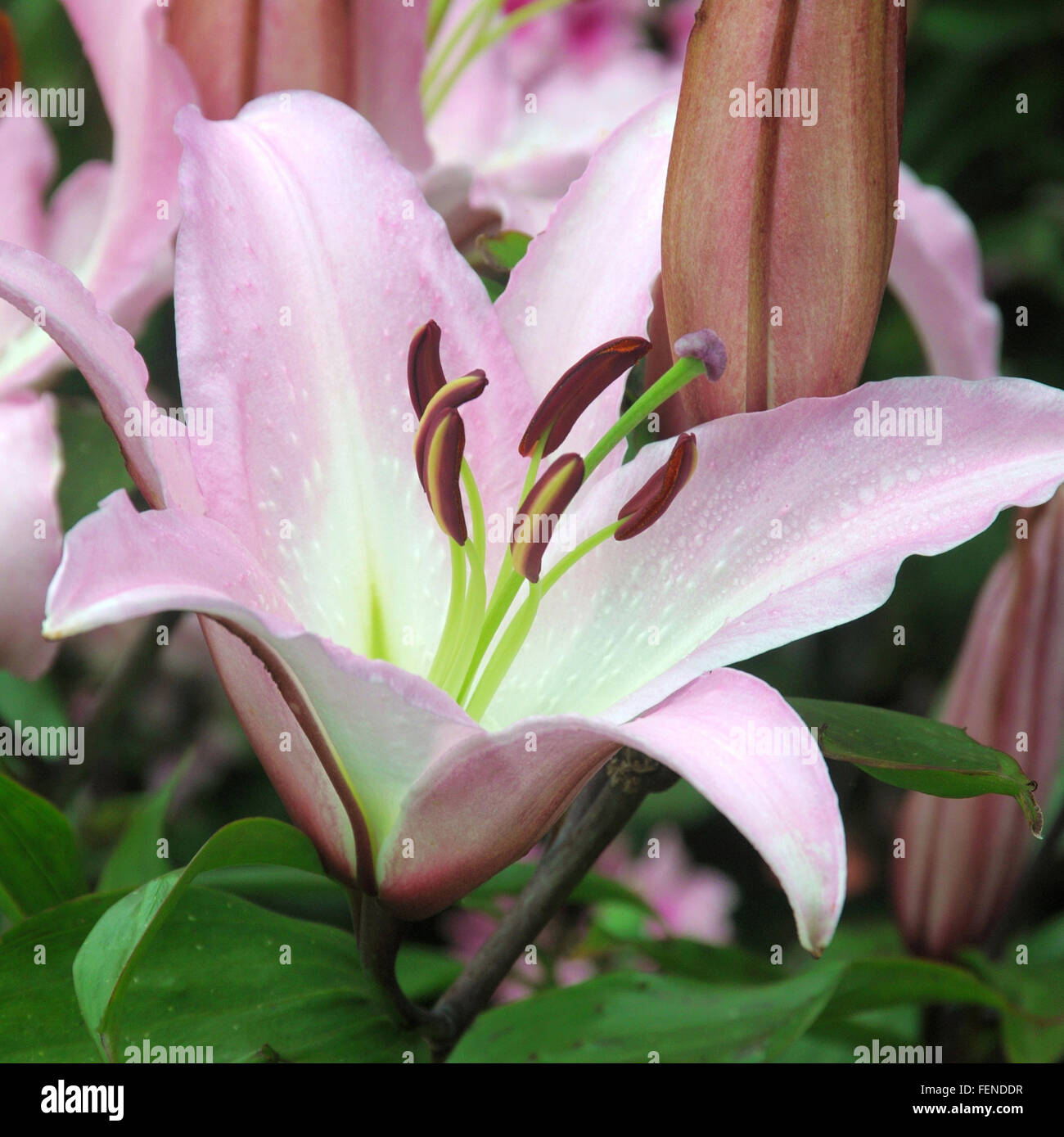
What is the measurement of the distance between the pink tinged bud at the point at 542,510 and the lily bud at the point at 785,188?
0.15ft

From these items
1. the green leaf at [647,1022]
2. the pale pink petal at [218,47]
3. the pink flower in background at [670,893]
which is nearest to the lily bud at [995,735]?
the green leaf at [647,1022]

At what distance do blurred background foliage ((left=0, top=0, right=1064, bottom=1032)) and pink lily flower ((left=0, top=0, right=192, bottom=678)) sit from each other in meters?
0.48

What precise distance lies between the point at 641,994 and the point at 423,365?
268mm

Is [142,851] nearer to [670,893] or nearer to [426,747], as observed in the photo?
[426,747]

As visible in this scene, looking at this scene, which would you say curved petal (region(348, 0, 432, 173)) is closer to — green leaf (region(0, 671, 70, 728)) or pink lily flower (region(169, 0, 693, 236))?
pink lily flower (region(169, 0, 693, 236))

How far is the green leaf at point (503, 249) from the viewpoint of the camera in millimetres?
433

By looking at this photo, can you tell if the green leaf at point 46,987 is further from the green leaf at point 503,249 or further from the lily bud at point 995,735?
the lily bud at point 995,735

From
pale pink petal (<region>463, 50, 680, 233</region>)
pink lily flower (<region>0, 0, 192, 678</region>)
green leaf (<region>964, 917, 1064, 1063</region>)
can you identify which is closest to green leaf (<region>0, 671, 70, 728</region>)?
pink lily flower (<region>0, 0, 192, 678</region>)

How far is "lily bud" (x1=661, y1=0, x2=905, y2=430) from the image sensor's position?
0.31 m

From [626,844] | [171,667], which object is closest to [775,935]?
[626,844]

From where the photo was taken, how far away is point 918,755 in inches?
13.6

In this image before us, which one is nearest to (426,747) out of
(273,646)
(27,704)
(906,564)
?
(273,646)

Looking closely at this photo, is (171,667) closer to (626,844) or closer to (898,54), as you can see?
(626,844)

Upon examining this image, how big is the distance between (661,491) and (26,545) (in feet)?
0.64
